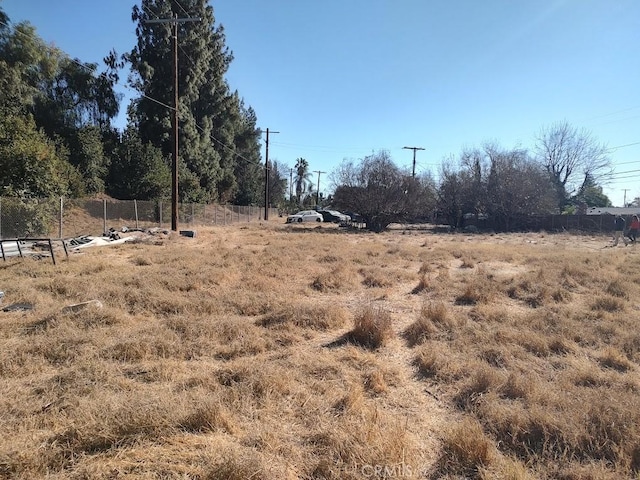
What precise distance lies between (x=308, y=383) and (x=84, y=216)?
2008 centimetres

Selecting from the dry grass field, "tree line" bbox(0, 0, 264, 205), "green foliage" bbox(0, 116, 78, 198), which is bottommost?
the dry grass field

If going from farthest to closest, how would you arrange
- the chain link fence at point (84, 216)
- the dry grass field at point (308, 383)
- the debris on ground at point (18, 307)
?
the chain link fence at point (84, 216)
the debris on ground at point (18, 307)
the dry grass field at point (308, 383)

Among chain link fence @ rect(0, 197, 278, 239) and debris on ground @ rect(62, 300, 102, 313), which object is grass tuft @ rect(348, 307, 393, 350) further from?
chain link fence @ rect(0, 197, 278, 239)

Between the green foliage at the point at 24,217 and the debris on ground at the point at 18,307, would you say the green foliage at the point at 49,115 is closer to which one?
the green foliage at the point at 24,217

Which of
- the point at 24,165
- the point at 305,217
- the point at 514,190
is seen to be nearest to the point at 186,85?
the point at 305,217

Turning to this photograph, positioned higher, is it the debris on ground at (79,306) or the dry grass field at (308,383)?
the debris on ground at (79,306)

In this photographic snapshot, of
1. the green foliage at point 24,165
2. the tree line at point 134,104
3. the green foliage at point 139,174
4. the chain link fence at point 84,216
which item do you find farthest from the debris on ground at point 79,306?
the green foliage at point 139,174

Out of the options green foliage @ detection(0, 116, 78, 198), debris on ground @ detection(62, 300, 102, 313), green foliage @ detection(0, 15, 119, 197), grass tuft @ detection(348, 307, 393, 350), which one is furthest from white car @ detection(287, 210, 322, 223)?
grass tuft @ detection(348, 307, 393, 350)

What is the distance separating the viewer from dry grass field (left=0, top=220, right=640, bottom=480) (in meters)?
2.88

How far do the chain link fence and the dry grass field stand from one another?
793cm

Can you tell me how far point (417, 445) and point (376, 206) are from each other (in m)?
30.6

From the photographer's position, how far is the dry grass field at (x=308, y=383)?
9.45 ft

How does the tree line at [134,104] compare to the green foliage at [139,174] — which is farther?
the green foliage at [139,174]

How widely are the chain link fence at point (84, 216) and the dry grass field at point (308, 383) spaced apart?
793cm
